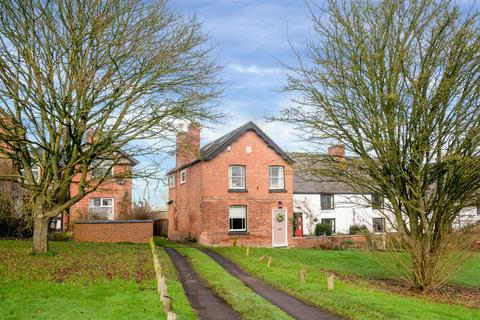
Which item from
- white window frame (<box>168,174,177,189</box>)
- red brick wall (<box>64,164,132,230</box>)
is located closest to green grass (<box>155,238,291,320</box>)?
red brick wall (<box>64,164,132,230</box>)

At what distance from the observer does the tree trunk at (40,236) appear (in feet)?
68.1

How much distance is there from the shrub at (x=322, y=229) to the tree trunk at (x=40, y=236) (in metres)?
26.9

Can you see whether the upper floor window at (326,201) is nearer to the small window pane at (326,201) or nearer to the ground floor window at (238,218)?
the small window pane at (326,201)

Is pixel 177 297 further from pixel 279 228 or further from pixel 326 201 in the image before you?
pixel 326 201

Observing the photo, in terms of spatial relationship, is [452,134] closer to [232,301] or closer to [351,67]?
[351,67]

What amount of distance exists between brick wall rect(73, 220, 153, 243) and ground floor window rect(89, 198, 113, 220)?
7529 millimetres

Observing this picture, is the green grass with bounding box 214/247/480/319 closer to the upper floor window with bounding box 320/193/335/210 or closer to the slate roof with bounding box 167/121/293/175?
the slate roof with bounding box 167/121/293/175

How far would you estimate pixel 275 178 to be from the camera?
35.8m

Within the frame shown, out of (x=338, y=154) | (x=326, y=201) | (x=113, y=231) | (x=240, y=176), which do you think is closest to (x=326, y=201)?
(x=326, y=201)

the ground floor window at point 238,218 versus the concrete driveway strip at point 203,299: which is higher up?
the ground floor window at point 238,218

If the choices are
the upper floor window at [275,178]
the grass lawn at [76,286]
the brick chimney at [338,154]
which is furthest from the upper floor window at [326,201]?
the grass lawn at [76,286]

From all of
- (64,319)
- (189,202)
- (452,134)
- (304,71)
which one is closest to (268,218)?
(189,202)

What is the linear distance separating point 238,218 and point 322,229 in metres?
11.5

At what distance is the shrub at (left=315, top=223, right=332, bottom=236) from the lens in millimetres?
42625
